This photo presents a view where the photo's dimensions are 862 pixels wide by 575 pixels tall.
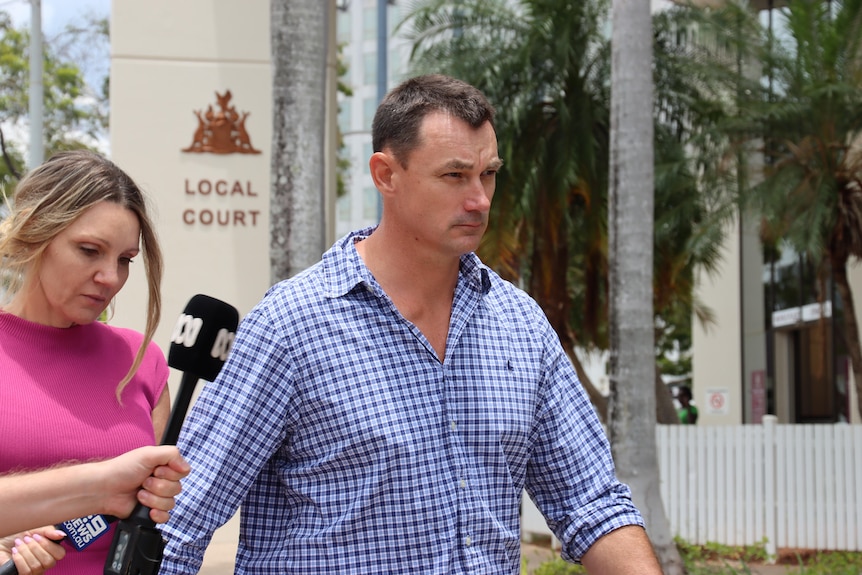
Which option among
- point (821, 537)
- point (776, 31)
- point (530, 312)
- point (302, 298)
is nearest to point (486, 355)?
Answer: point (530, 312)

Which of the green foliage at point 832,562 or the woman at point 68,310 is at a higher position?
the woman at point 68,310

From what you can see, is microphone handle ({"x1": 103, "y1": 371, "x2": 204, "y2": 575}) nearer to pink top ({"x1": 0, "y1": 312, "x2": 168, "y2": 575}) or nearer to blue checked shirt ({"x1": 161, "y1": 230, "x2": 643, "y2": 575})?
blue checked shirt ({"x1": 161, "y1": 230, "x2": 643, "y2": 575})

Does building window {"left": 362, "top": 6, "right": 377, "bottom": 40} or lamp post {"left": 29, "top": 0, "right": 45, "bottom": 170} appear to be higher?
building window {"left": 362, "top": 6, "right": 377, "bottom": 40}

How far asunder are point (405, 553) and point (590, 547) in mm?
489

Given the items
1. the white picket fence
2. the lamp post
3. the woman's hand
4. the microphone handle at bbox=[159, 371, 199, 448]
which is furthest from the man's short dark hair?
the lamp post

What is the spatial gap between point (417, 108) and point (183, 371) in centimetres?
86

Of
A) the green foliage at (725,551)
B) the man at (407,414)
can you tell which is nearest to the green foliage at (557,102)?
the green foliage at (725,551)

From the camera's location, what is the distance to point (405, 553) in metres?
2.54

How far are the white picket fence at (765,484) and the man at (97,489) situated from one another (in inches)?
487

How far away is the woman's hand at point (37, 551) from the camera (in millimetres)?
2375

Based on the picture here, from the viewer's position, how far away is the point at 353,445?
254 centimetres

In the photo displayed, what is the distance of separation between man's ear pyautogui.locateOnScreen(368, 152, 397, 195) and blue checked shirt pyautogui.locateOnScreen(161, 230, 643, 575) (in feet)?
0.58

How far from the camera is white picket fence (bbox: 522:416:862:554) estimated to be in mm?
13383

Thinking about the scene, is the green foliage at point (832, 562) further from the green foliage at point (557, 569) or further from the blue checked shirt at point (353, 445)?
the blue checked shirt at point (353, 445)
